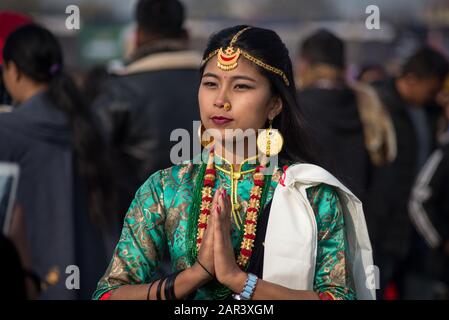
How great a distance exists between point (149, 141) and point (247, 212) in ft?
10.5

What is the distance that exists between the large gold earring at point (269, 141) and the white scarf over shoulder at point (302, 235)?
7 centimetres

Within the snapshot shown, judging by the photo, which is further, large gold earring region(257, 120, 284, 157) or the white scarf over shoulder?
large gold earring region(257, 120, 284, 157)

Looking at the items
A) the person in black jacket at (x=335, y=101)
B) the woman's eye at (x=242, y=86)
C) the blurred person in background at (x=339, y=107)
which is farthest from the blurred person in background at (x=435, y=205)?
the woman's eye at (x=242, y=86)

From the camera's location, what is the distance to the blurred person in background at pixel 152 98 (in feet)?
20.9

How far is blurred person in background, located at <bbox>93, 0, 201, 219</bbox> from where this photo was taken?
637 centimetres

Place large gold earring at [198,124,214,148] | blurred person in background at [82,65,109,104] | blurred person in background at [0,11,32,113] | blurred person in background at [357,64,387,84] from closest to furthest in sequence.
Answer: large gold earring at [198,124,214,148] < blurred person in background at [0,11,32,113] < blurred person in background at [82,65,109,104] < blurred person in background at [357,64,387,84]

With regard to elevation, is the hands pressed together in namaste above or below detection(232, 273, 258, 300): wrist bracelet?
above

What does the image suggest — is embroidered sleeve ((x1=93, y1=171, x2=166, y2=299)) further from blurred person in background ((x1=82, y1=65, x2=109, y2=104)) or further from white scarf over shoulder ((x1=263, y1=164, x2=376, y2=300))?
blurred person in background ((x1=82, y1=65, x2=109, y2=104))

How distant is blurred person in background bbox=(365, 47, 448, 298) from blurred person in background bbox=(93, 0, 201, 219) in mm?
1957

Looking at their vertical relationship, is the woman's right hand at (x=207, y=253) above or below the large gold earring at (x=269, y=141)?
below

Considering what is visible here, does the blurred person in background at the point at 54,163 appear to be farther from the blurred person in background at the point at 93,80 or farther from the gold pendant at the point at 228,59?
the blurred person in background at the point at 93,80

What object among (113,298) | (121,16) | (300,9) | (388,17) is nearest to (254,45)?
(113,298)

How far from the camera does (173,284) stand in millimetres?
3074

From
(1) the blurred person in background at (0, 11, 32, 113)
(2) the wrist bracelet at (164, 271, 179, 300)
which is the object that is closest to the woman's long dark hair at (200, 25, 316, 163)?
(2) the wrist bracelet at (164, 271, 179, 300)
